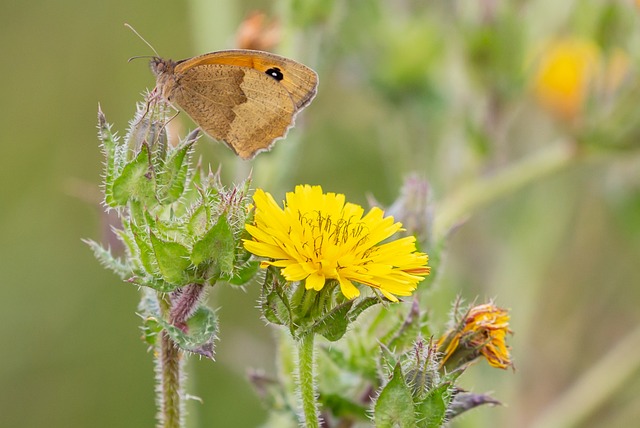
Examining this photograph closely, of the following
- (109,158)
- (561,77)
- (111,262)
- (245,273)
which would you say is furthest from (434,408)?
(561,77)

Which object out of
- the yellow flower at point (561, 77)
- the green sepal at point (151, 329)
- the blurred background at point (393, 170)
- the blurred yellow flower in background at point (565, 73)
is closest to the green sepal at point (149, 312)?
the green sepal at point (151, 329)

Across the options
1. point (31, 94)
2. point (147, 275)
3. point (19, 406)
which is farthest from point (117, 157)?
point (31, 94)

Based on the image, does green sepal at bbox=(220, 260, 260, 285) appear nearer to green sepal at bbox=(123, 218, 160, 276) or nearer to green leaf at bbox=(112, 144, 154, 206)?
green sepal at bbox=(123, 218, 160, 276)

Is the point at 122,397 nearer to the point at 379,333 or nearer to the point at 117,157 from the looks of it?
the point at 379,333

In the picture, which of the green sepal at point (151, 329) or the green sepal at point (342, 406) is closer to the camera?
the green sepal at point (151, 329)

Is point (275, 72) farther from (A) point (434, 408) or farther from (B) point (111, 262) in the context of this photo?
(A) point (434, 408)

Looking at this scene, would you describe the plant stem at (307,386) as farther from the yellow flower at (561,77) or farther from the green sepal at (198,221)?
the yellow flower at (561,77)
